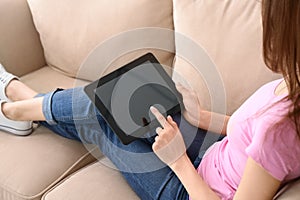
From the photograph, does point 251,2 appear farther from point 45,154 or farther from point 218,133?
point 45,154

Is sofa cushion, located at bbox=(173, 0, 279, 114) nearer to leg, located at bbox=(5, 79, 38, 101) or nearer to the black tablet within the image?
the black tablet

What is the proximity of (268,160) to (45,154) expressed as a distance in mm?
757

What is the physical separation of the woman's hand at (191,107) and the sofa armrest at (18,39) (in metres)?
0.75

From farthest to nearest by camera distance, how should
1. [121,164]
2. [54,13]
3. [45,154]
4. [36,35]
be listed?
1. [36,35]
2. [54,13]
3. [45,154]
4. [121,164]

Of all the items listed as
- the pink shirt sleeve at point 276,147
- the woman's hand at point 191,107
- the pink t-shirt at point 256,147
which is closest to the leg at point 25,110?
the woman's hand at point 191,107

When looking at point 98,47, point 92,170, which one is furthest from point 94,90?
point 98,47

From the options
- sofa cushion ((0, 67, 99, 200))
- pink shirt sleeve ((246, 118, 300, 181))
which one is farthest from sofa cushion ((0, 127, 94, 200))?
pink shirt sleeve ((246, 118, 300, 181))

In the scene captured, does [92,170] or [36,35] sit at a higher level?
[36,35]

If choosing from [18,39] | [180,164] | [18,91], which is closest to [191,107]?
[180,164]

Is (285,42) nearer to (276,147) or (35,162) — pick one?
(276,147)

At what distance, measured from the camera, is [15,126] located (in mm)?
1541

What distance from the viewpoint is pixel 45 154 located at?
1.46m

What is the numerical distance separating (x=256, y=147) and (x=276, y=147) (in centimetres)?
4

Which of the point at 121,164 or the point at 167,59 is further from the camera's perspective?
the point at 167,59
